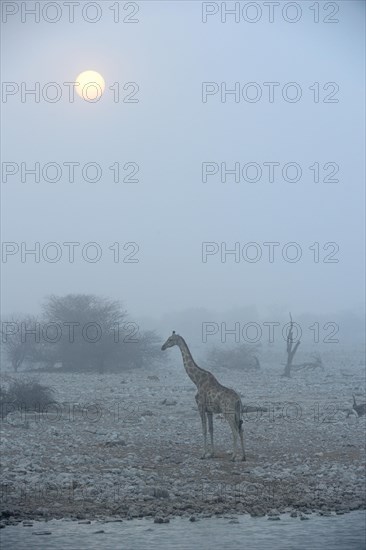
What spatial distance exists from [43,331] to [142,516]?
14719 mm

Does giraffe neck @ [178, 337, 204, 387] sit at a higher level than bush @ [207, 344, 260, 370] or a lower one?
lower

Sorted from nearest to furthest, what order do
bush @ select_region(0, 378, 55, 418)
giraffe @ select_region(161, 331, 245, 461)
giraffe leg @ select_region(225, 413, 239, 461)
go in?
giraffe leg @ select_region(225, 413, 239, 461), giraffe @ select_region(161, 331, 245, 461), bush @ select_region(0, 378, 55, 418)

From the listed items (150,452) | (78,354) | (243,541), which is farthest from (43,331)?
(243,541)

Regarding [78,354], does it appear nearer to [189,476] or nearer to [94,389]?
[94,389]

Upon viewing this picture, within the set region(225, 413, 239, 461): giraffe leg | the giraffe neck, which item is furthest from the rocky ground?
the giraffe neck

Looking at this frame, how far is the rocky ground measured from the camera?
1041 cm

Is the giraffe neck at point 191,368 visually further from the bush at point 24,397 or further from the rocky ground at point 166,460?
the bush at point 24,397

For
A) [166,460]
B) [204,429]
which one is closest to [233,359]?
[204,429]

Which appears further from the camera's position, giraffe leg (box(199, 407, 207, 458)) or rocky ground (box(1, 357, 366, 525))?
giraffe leg (box(199, 407, 207, 458))

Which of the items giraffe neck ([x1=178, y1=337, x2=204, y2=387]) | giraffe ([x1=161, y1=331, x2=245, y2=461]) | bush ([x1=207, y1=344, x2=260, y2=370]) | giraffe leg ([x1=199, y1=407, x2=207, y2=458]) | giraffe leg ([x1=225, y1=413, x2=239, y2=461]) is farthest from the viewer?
bush ([x1=207, y1=344, x2=260, y2=370])

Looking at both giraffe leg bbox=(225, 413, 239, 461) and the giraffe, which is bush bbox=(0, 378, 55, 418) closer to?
the giraffe

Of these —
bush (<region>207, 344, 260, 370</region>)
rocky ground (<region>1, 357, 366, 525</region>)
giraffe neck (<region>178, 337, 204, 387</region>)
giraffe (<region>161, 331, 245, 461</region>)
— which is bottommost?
rocky ground (<region>1, 357, 366, 525</region>)

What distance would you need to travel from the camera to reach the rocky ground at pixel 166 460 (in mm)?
10414

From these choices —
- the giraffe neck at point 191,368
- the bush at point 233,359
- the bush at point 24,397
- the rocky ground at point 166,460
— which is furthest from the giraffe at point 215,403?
the bush at point 233,359
